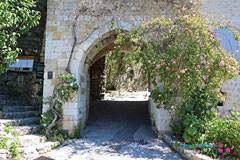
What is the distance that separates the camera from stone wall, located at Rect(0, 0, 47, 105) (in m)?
6.30

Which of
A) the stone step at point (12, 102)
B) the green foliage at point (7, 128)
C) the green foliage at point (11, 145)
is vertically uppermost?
the stone step at point (12, 102)

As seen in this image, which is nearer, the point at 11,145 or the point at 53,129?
the point at 11,145

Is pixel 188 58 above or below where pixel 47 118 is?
above

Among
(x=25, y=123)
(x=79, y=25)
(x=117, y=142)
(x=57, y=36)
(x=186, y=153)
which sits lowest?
(x=117, y=142)

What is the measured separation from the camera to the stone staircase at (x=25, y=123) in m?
3.63

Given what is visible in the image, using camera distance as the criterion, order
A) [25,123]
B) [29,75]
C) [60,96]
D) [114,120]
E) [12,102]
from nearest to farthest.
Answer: [60,96] < [25,123] < [12,102] < [114,120] < [29,75]

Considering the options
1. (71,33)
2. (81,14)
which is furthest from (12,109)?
(81,14)

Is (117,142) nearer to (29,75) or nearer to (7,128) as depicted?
(7,128)

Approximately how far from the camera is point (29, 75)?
647cm

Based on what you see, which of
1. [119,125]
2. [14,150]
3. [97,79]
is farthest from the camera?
[97,79]

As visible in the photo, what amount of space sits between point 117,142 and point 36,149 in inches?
70.2

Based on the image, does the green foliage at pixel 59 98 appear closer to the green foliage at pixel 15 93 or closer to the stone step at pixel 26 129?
the stone step at pixel 26 129

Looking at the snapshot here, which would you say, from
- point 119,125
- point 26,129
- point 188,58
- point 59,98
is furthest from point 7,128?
point 188,58

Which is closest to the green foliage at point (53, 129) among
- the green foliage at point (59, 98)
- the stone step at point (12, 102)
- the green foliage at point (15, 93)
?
the green foliage at point (59, 98)
